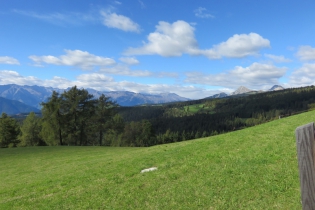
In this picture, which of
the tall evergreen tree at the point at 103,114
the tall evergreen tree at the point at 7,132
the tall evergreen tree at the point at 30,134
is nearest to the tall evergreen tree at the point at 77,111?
the tall evergreen tree at the point at 103,114

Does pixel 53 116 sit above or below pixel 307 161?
below

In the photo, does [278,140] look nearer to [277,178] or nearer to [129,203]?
[277,178]

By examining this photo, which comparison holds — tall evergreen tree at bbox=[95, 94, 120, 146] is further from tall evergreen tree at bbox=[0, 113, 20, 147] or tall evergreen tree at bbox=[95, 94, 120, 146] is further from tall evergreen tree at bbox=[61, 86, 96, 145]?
tall evergreen tree at bbox=[0, 113, 20, 147]

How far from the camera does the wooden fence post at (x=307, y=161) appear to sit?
10.5ft

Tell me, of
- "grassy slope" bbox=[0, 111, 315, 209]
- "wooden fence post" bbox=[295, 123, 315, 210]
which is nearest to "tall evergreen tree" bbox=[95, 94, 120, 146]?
"grassy slope" bbox=[0, 111, 315, 209]

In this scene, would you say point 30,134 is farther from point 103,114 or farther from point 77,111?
point 103,114

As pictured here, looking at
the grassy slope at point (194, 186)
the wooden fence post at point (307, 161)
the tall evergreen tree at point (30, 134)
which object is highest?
the wooden fence post at point (307, 161)

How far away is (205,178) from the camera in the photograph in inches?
438

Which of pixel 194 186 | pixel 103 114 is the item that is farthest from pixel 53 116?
pixel 194 186

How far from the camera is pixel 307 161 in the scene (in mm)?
3268

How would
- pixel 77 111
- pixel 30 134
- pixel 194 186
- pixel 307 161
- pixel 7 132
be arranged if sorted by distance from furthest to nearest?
1. pixel 30 134
2. pixel 7 132
3. pixel 77 111
4. pixel 194 186
5. pixel 307 161

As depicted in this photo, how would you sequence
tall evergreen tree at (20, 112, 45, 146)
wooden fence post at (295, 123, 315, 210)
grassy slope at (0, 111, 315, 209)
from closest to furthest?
wooden fence post at (295, 123, 315, 210), grassy slope at (0, 111, 315, 209), tall evergreen tree at (20, 112, 45, 146)

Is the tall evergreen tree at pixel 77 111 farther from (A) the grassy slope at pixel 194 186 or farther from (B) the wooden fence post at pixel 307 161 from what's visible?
(B) the wooden fence post at pixel 307 161

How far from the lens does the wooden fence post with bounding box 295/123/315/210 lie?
10.5 ft
